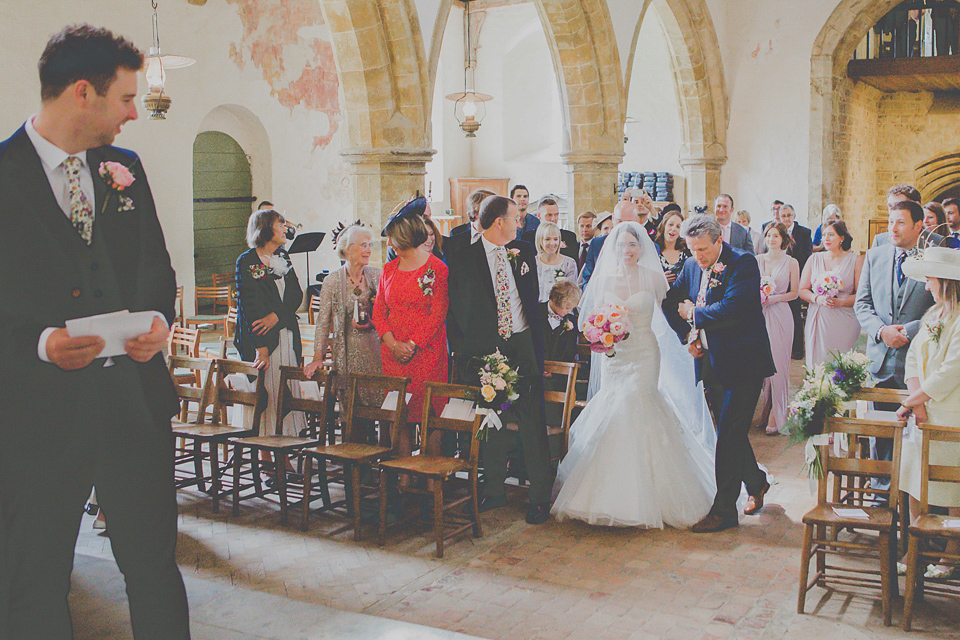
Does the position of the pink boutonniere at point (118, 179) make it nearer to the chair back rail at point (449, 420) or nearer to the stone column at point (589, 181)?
the chair back rail at point (449, 420)

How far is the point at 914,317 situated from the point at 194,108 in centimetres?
993

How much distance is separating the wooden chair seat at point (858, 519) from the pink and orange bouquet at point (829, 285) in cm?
334

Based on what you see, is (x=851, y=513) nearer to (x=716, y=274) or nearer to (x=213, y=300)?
(x=716, y=274)

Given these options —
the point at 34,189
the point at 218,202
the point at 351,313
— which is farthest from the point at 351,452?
the point at 218,202

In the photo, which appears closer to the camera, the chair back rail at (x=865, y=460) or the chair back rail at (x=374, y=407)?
the chair back rail at (x=865, y=460)

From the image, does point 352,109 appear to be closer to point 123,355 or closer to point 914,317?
point 914,317

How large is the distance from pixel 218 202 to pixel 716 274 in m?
10.2

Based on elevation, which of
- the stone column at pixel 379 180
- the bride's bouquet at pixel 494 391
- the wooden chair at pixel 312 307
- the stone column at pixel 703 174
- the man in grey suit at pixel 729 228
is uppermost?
the stone column at pixel 703 174

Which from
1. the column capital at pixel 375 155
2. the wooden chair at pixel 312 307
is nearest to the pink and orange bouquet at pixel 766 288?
the column capital at pixel 375 155

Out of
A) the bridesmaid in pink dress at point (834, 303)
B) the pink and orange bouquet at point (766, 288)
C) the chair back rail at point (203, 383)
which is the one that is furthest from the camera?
the pink and orange bouquet at point (766, 288)

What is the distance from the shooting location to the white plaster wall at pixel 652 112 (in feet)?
62.6

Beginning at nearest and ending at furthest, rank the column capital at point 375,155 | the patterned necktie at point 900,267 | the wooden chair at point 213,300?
1. the patterned necktie at point 900,267
2. the column capital at point 375,155
3. the wooden chair at point 213,300

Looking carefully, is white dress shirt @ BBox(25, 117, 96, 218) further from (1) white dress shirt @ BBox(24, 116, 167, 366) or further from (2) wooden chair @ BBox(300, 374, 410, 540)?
(2) wooden chair @ BBox(300, 374, 410, 540)

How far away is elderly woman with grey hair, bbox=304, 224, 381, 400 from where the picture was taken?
5.93 metres
